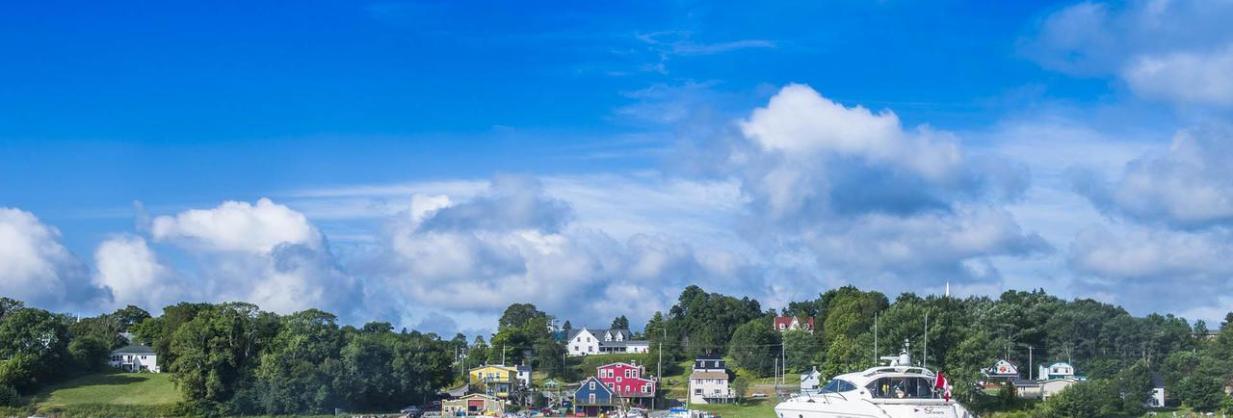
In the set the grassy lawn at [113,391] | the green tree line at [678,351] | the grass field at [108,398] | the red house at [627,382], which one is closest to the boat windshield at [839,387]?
the green tree line at [678,351]

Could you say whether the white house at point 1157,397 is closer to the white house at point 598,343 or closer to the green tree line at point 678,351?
the green tree line at point 678,351

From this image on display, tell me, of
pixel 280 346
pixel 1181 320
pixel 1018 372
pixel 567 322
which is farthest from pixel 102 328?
pixel 1181 320

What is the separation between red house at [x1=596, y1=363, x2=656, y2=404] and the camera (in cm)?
10669

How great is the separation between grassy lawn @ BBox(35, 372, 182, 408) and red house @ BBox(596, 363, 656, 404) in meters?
37.4

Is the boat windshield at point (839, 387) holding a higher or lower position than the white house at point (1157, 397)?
higher

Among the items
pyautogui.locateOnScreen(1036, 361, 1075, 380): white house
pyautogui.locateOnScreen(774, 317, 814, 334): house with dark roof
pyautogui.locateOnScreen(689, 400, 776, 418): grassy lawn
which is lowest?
pyautogui.locateOnScreen(689, 400, 776, 418): grassy lawn

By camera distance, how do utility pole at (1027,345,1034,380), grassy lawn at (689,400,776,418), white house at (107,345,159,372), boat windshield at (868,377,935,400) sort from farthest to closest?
1. white house at (107,345,159,372)
2. utility pole at (1027,345,1034,380)
3. grassy lawn at (689,400,776,418)
4. boat windshield at (868,377,935,400)

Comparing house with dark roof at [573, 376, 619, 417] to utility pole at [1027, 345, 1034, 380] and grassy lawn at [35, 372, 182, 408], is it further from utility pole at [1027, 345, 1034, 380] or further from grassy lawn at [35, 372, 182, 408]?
utility pole at [1027, 345, 1034, 380]

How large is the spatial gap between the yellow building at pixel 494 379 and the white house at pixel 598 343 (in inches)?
1548

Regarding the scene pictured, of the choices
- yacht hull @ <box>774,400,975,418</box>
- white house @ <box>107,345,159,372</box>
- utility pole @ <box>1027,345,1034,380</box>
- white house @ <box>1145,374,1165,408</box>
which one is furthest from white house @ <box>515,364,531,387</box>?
yacht hull @ <box>774,400,975,418</box>

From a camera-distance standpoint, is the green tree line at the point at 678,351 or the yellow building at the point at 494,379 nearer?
the green tree line at the point at 678,351

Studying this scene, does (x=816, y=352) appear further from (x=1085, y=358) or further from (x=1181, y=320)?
(x=1181, y=320)

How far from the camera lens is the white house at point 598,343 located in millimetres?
155000

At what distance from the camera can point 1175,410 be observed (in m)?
83.3
